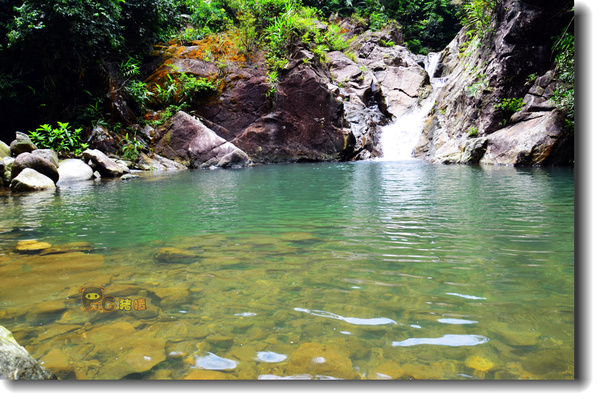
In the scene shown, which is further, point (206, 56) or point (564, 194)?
point (206, 56)

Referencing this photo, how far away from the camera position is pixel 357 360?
1316mm

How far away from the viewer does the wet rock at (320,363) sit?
1253 mm

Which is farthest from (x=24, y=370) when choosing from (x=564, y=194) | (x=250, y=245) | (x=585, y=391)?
(x=564, y=194)

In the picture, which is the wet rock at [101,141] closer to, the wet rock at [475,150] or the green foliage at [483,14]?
the wet rock at [475,150]

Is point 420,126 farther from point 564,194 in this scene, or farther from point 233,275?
point 233,275

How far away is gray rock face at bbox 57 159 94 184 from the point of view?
9.49 metres

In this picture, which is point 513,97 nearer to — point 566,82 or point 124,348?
point 566,82

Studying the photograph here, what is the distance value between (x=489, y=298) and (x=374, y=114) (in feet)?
61.3

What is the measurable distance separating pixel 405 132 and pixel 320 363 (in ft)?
59.4

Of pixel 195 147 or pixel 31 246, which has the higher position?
pixel 195 147

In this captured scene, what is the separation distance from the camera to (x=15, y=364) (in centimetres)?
103

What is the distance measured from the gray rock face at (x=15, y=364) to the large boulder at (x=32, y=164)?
8798 millimetres

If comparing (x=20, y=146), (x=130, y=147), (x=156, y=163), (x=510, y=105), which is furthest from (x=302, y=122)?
(x=20, y=146)

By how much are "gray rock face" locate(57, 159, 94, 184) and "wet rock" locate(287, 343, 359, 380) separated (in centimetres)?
1024
